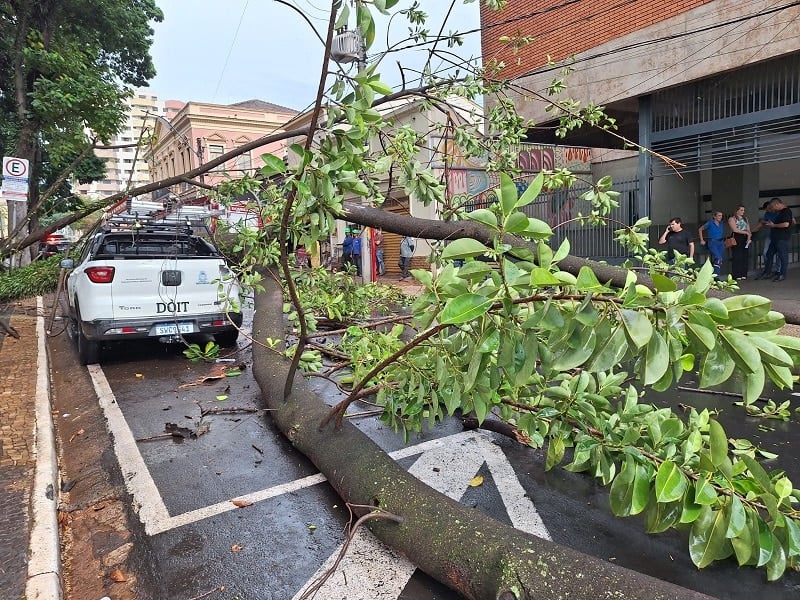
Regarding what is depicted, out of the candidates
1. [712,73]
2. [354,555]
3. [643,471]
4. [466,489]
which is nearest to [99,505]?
[354,555]

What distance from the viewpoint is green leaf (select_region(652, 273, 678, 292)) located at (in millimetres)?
1334

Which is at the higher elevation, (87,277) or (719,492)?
(87,277)

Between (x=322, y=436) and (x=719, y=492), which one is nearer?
(x=719, y=492)

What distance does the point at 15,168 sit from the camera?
816 cm

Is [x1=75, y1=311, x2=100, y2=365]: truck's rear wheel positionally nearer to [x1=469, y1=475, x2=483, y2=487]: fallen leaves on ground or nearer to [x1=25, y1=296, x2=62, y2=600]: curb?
[x1=25, y1=296, x2=62, y2=600]: curb

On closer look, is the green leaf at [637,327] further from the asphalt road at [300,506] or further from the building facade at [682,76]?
the building facade at [682,76]

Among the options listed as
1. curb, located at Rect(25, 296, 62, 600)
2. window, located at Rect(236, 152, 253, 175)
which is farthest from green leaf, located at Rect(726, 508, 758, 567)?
window, located at Rect(236, 152, 253, 175)


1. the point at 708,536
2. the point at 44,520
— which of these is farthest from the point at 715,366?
the point at 44,520

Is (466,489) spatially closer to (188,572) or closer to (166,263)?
(188,572)

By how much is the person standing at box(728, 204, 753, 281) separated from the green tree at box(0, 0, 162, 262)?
1211 centimetres

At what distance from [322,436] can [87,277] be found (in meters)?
4.45

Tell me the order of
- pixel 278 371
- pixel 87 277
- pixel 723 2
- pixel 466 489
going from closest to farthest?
pixel 466 489
pixel 278 371
pixel 87 277
pixel 723 2

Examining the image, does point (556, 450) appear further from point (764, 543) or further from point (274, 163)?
point (274, 163)

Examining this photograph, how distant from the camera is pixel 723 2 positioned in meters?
8.75
